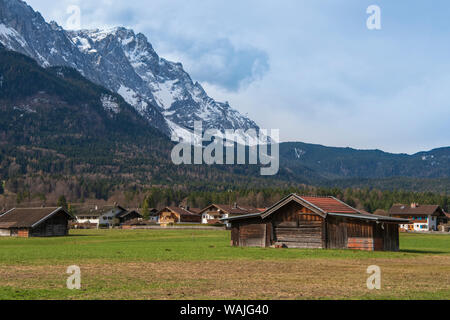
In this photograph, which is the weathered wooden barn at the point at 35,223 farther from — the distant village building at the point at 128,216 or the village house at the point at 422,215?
the village house at the point at 422,215

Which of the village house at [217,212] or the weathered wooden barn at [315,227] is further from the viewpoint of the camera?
the village house at [217,212]

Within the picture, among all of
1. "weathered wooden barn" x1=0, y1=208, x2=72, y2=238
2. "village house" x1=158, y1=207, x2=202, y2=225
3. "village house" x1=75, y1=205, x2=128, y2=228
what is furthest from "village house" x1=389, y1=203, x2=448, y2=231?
"weathered wooden barn" x1=0, y1=208, x2=72, y2=238

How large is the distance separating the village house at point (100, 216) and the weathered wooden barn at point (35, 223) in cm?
7836

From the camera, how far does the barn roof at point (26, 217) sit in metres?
96.6

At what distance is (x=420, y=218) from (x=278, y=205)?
11939 cm

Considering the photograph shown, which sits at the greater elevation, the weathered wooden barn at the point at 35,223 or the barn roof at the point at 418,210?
the barn roof at the point at 418,210

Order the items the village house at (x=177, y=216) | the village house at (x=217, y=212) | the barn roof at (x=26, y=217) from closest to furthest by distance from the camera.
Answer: the barn roof at (x=26, y=217) < the village house at (x=217, y=212) < the village house at (x=177, y=216)

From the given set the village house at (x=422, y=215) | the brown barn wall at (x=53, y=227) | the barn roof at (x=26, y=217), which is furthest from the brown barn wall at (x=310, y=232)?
the village house at (x=422, y=215)

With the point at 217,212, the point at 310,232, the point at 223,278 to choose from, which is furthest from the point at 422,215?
the point at 223,278

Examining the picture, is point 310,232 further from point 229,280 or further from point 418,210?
point 418,210

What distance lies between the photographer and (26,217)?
327 feet

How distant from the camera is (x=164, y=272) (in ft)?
104

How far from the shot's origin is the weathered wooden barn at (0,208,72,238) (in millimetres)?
96688
